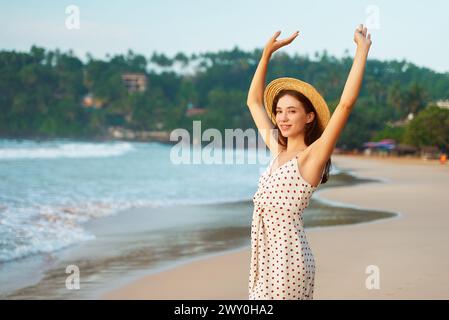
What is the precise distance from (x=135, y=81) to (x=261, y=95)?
486 ft

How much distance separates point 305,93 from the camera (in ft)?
9.34

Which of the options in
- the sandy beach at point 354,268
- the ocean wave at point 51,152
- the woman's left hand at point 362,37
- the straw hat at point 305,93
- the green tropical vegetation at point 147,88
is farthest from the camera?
the green tropical vegetation at point 147,88

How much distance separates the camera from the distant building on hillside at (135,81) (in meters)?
146

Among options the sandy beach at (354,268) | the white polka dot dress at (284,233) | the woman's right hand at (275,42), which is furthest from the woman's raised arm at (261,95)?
the sandy beach at (354,268)

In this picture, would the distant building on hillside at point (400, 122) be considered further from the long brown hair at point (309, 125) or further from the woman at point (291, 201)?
the woman at point (291, 201)

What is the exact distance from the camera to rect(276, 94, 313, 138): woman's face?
9.34ft

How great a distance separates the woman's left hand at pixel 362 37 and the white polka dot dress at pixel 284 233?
45 centimetres

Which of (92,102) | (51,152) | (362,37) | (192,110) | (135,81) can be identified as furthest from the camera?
(135,81)

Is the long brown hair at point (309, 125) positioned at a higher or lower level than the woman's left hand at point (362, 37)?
lower

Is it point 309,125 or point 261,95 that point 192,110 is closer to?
point 261,95

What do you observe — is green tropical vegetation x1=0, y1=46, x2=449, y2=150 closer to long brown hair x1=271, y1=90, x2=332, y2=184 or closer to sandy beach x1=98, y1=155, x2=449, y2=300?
sandy beach x1=98, y1=155, x2=449, y2=300

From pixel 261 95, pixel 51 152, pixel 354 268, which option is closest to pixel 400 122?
pixel 51 152

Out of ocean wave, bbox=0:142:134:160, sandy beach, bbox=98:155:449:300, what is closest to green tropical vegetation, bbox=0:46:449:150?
ocean wave, bbox=0:142:134:160

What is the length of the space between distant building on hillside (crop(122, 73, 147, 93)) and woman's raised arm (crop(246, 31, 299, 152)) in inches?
5545
